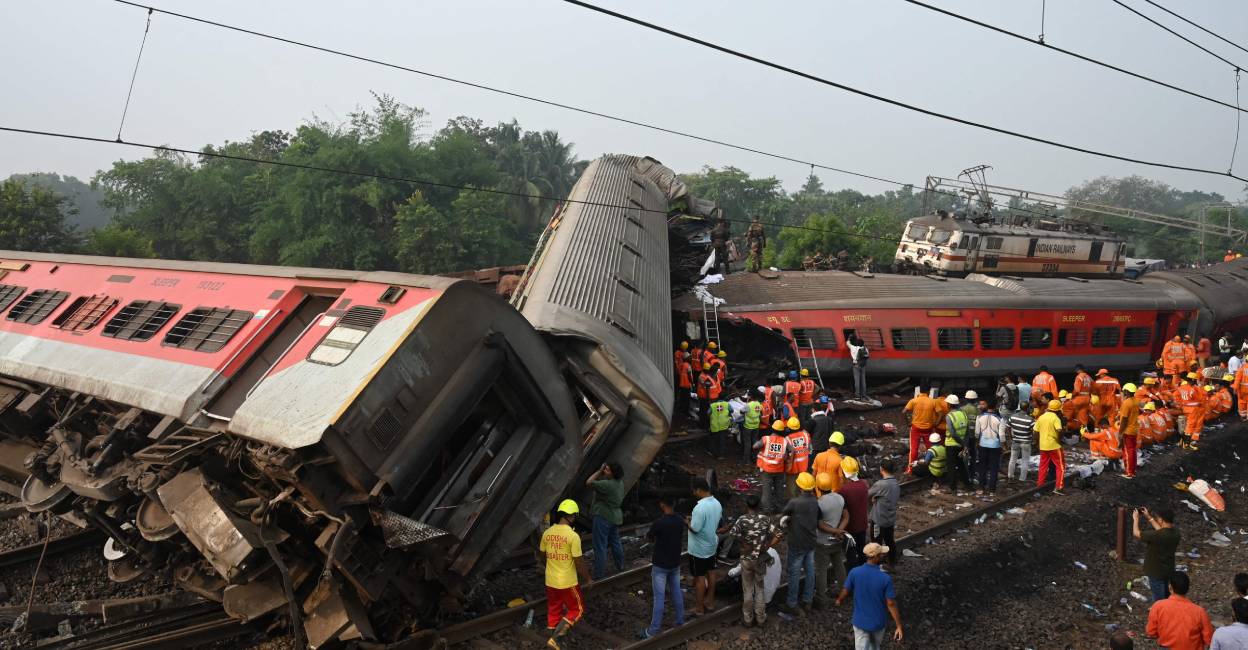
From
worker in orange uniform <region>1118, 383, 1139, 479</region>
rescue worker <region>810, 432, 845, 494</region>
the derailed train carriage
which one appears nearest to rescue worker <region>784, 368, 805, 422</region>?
the derailed train carriage

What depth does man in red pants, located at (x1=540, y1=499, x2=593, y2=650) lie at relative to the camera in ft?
23.2

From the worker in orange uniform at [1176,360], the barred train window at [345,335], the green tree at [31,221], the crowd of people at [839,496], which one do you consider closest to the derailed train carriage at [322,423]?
the barred train window at [345,335]

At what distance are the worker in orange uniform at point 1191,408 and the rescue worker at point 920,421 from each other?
19.6 feet

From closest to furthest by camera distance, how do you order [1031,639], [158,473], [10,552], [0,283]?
[158,473] → [1031,639] → [10,552] → [0,283]

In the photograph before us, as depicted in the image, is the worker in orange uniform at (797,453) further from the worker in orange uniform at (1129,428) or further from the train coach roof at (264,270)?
the worker in orange uniform at (1129,428)

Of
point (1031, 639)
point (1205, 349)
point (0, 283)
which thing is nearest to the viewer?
point (1031, 639)

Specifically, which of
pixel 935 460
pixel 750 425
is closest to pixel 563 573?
pixel 750 425

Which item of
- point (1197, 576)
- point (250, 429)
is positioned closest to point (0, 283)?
point (250, 429)

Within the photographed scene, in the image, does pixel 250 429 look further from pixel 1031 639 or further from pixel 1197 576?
pixel 1197 576

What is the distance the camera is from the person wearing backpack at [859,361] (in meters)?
17.4

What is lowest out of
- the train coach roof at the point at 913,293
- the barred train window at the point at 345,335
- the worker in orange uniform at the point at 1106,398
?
the worker in orange uniform at the point at 1106,398

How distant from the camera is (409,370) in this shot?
6.61 meters

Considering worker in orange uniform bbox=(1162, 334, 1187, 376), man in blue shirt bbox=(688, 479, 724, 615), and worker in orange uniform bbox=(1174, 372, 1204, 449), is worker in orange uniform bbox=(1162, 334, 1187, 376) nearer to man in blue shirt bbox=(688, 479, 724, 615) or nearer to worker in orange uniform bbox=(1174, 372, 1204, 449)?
worker in orange uniform bbox=(1174, 372, 1204, 449)

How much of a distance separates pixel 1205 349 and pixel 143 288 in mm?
24360
